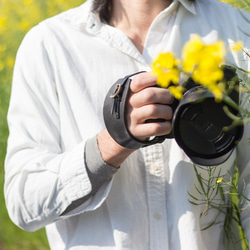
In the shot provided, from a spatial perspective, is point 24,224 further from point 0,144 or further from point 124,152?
point 0,144

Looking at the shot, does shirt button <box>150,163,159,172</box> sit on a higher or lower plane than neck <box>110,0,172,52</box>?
lower

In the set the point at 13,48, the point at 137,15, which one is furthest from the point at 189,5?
the point at 13,48

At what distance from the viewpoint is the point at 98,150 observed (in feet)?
3.74

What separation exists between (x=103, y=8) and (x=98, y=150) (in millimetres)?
429

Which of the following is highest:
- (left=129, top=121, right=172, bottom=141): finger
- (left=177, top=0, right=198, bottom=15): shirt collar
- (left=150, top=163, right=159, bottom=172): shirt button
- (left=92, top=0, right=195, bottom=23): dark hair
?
(left=92, top=0, right=195, bottom=23): dark hair

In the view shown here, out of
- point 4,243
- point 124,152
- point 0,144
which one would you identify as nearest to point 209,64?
Answer: point 124,152

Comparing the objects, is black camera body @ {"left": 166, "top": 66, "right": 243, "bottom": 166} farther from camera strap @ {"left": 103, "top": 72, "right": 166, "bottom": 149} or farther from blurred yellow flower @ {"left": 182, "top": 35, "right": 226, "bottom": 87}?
blurred yellow flower @ {"left": 182, "top": 35, "right": 226, "bottom": 87}

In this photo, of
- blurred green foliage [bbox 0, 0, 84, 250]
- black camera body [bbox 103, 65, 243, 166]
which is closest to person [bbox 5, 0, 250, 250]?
black camera body [bbox 103, 65, 243, 166]

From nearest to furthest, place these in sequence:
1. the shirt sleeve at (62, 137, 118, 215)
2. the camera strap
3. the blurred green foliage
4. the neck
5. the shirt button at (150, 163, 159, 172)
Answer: the camera strap → the shirt sleeve at (62, 137, 118, 215) → the shirt button at (150, 163, 159, 172) → the neck → the blurred green foliage

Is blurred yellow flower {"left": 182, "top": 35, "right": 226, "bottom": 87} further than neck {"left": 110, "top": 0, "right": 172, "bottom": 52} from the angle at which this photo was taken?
No

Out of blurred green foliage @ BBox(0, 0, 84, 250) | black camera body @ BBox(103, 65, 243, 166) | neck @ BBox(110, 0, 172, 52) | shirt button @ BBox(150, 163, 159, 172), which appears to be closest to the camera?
black camera body @ BBox(103, 65, 243, 166)

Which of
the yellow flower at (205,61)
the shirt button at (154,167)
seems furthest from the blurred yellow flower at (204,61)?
the shirt button at (154,167)

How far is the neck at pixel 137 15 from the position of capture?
136 centimetres

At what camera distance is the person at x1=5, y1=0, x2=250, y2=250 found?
119 centimetres
